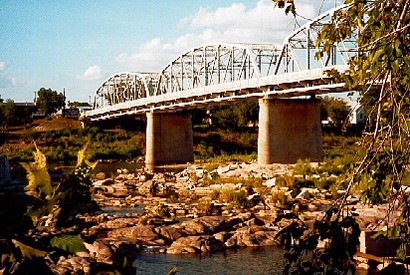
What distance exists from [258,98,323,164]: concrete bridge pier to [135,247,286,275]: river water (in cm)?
2759

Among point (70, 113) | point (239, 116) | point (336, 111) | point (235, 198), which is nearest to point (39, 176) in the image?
point (235, 198)

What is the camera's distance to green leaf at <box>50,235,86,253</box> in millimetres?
3209

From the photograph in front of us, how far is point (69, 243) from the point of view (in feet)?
10.6

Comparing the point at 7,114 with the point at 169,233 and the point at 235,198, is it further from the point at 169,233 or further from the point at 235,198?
the point at 169,233

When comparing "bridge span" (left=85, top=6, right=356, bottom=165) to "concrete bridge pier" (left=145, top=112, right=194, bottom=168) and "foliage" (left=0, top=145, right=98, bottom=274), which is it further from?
"foliage" (left=0, top=145, right=98, bottom=274)

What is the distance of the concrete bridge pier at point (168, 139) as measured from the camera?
6469cm

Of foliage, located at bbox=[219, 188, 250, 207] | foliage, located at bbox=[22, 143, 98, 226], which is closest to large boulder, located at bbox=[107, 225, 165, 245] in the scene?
foliage, located at bbox=[219, 188, 250, 207]

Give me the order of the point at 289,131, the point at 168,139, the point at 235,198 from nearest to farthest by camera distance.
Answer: the point at 235,198 < the point at 289,131 < the point at 168,139

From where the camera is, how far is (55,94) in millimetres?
117750

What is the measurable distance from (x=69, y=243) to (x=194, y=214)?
2205 cm

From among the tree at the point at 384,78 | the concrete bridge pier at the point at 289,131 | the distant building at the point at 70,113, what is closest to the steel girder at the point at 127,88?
the distant building at the point at 70,113

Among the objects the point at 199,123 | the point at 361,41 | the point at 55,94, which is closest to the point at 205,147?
the point at 199,123

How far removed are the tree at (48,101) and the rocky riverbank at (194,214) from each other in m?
74.5

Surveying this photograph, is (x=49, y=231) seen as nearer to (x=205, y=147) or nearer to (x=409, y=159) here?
(x=409, y=159)
